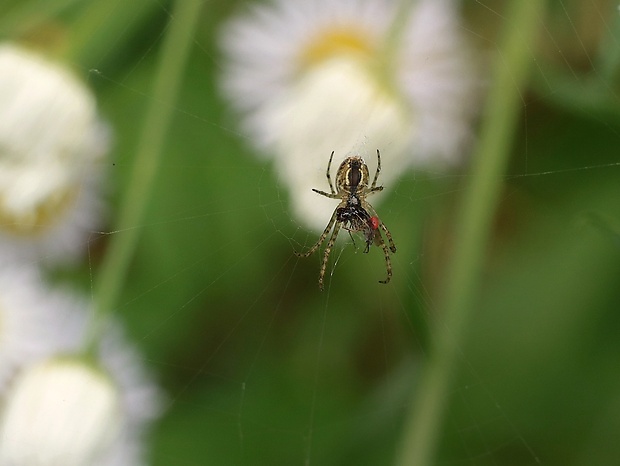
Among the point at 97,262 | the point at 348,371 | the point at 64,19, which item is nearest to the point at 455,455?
the point at 348,371

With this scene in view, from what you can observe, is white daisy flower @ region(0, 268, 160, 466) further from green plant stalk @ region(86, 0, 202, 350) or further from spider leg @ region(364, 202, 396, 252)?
spider leg @ region(364, 202, 396, 252)

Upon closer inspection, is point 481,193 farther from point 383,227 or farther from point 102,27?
point 102,27

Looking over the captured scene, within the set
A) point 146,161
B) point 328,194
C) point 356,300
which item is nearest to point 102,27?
point 146,161

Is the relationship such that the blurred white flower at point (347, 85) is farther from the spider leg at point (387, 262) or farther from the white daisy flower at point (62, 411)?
the white daisy flower at point (62, 411)

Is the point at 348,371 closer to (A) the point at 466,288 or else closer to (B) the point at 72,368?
(A) the point at 466,288

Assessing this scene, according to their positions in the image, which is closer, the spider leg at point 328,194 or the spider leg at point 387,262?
the spider leg at point 328,194

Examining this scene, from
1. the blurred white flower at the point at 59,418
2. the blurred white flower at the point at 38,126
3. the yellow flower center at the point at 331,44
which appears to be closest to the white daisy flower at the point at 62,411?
the blurred white flower at the point at 59,418
